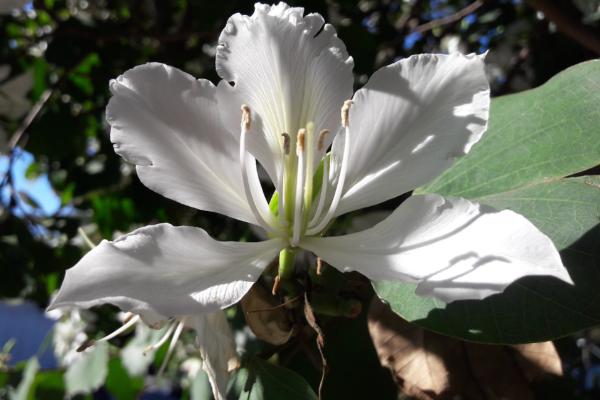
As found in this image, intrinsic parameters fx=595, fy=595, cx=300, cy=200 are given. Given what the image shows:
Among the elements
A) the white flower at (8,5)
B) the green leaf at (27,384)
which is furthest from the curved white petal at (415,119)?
the green leaf at (27,384)

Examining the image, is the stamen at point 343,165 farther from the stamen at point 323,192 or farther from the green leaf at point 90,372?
the green leaf at point 90,372

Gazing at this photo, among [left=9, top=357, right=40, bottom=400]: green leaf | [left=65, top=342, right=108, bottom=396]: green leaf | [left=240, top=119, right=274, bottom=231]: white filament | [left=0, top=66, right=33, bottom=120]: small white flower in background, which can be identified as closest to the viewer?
[left=240, top=119, right=274, bottom=231]: white filament

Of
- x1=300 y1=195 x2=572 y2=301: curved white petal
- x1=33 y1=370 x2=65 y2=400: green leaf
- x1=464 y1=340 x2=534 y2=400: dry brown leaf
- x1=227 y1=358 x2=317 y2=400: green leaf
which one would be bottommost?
x1=33 y1=370 x2=65 y2=400: green leaf

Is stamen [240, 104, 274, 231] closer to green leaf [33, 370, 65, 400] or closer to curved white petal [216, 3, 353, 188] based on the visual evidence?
curved white petal [216, 3, 353, 188]

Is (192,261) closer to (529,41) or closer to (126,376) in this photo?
(126,376)

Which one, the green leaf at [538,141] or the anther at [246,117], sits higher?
the anther at [246,117]

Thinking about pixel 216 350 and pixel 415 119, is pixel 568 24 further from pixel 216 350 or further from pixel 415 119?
pixel 216 350

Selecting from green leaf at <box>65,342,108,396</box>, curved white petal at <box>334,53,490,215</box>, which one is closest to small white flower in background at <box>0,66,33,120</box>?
green leaf at <box>65,342,108,396</box>

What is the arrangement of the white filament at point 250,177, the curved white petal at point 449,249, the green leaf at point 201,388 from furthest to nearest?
the green leaf at point 201,388, the white filament at point 250,177, the curved white petal at point 449,249
